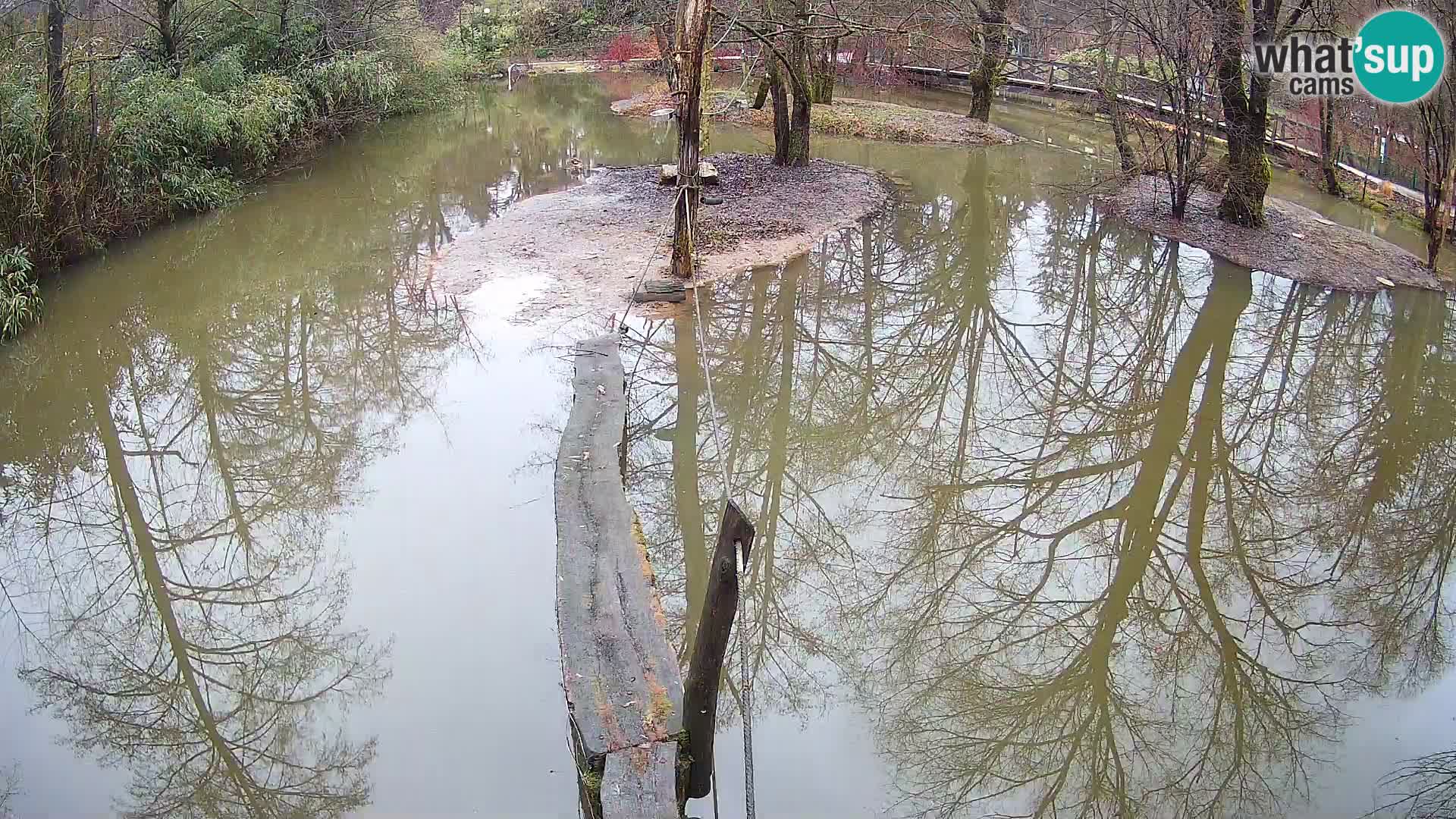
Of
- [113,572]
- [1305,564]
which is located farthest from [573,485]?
[1305,564]

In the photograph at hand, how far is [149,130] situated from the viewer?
39.8 feet

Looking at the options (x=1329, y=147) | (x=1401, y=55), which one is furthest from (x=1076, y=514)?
(x=1329, y=147)

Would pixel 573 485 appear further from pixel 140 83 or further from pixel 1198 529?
pixel 140 83

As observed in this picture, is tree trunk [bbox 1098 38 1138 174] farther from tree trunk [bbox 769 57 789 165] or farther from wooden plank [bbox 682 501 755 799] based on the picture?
wooden plank [bbox 682 501 755 799]

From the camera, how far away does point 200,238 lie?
40.6 feet

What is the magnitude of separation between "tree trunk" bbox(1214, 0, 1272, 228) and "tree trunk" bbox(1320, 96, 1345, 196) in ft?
8.07

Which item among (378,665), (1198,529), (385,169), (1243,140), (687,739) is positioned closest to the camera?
(687,739)

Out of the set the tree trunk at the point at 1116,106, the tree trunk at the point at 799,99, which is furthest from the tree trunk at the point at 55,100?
the tree trunk at the point at 1116,106

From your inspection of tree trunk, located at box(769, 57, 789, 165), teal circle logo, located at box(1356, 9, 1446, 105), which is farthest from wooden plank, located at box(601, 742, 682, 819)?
tree trunk, located at box(769, 57, 789, 165)

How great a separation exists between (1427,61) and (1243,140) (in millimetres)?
1925

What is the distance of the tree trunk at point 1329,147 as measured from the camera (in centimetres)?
1426

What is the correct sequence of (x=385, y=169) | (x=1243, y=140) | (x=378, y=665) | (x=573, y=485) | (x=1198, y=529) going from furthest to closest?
(x=385, y=169), (x=1243, y=140), (x=1198, y=529), (x=573, y=485), (x=378, y=665)

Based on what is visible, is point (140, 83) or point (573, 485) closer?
point (573, 485)

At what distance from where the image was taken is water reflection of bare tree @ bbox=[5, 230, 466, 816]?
15.4 feet
